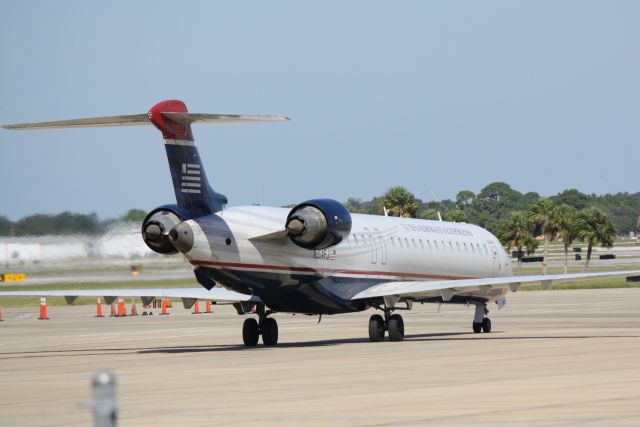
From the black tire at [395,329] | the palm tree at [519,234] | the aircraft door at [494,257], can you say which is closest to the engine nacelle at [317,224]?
the black tire at [395,329]

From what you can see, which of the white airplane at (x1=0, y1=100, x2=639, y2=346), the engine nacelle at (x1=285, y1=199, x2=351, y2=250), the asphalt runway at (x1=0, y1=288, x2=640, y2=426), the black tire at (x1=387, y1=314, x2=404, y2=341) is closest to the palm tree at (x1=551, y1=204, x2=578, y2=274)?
the asphalt runway at (x1=0, y1=288, x2=640, y2=426)

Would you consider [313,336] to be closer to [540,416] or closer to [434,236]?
[434,236]

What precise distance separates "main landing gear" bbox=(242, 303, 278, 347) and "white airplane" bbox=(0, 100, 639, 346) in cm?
2

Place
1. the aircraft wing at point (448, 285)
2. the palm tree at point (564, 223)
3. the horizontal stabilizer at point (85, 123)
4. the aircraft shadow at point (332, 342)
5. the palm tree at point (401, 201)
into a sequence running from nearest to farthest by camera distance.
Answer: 1. the horizontal stabilizer at point (85, 123)
2. the aircraft shadow at point (332, 342)
3. the aircraft wing at point (448, 285)
4. the palm tree at point (401, 201)
5. the palm tree at point (564, 223)

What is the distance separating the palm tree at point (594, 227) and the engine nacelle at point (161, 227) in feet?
287

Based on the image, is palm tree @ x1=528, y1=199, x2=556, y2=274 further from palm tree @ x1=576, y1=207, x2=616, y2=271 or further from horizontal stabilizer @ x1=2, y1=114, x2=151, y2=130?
horizontal stabilizer @ x1=2, y1=114, x2=151, y2=130

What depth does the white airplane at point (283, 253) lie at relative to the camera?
2683 centimetres

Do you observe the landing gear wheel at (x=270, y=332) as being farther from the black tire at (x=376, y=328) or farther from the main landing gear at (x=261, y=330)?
the black tire at (x=376, y=328)

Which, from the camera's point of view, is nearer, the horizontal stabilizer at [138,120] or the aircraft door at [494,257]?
the horizontal stabilizer at [138,120]

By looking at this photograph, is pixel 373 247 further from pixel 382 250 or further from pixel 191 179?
pixel 191 179

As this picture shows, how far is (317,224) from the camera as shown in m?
27.7

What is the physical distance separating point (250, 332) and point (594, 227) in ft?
283

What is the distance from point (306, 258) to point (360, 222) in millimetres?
3565

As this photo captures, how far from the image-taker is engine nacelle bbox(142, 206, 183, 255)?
1052 inches
